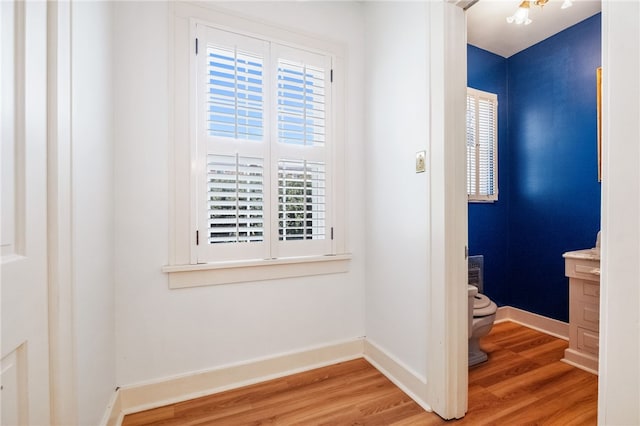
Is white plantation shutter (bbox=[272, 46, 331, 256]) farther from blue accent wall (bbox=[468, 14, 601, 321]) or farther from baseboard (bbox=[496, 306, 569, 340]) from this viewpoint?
baseboard (bbox=[496, 306, 569, 340])

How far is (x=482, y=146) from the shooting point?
8.98ft

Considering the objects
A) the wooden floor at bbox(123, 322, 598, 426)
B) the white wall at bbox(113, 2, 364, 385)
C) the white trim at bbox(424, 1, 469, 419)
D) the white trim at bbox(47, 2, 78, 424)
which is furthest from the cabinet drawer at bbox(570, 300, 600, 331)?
the white trim at bbox(47, 2, 78, 424)

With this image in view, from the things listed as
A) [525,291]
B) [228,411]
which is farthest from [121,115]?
[525,291]

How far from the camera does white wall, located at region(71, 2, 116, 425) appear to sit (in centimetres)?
100

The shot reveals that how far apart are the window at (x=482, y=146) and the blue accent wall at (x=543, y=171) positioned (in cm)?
11

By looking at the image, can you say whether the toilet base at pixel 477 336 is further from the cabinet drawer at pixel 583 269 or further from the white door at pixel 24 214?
the white door at pixel 24 214

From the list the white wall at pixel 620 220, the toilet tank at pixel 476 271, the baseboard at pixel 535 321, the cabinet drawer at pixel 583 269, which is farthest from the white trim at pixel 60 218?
the baseboard at pixel 535 321

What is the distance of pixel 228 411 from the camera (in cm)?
150

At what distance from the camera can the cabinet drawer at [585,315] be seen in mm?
1943

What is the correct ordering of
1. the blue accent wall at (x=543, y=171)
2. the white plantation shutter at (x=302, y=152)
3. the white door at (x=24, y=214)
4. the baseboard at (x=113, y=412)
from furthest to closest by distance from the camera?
the blue accent wall at (x=543, y=171) → the white plantation shutter at (x=302, y=152) → the baseboard at (x=113, y=412) → the white door at (x=24, y=214)

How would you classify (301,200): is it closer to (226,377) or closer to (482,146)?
(226,377)

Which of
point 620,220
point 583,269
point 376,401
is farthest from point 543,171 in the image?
point 376,401

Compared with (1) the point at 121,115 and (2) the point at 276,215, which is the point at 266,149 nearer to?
(2) the point at 276,215

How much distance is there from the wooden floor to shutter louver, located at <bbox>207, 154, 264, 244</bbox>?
92 cm
